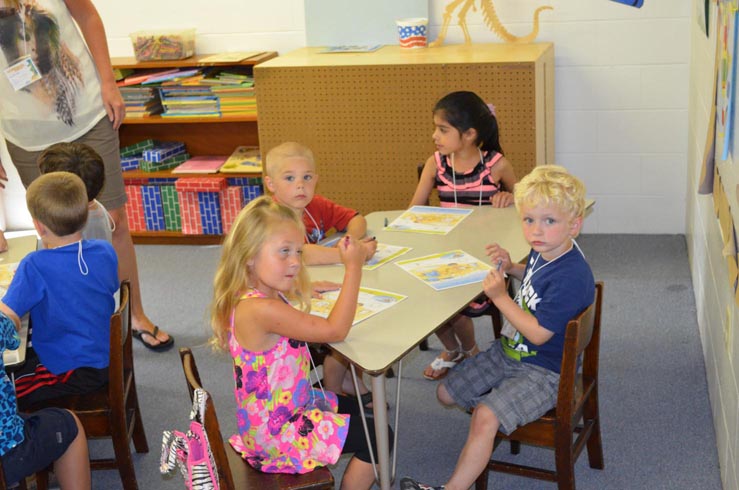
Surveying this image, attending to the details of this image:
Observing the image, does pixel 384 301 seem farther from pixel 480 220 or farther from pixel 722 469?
pixel 722 469

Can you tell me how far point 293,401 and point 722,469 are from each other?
4.35 feet

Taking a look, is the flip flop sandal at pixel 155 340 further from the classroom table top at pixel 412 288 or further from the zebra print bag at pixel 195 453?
the zebra print bag at pixel 195 453

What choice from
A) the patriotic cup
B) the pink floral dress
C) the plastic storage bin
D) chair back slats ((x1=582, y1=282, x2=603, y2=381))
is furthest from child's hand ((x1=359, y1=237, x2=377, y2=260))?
the plastic storage bin

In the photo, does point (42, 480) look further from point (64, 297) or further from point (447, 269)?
point (447, 269)

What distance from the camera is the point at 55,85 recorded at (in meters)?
3.47

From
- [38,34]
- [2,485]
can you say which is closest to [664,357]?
[2,485]

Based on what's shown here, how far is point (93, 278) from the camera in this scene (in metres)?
2.60

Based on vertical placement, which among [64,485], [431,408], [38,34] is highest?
[38,34]

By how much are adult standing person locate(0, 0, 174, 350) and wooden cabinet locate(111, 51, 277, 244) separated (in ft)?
4.35

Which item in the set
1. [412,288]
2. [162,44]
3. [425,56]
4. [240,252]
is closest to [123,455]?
[240,252]

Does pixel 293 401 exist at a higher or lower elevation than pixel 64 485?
higher

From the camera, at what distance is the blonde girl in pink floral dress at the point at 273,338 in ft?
7.03

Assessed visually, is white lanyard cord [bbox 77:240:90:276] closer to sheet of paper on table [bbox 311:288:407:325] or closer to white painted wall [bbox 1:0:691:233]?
sheet of paper on table [bbox 311:288:407:325]

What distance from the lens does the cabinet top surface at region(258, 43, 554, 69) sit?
4184 millimetres
